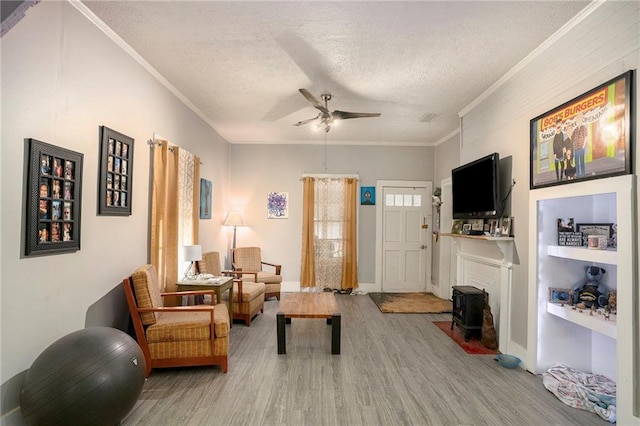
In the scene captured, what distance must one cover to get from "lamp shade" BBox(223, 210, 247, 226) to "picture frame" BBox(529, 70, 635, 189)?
4.46 metres

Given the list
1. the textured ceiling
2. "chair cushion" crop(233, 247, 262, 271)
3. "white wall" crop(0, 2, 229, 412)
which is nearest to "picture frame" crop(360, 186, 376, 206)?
the textured ceiling

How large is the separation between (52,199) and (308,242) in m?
4.40

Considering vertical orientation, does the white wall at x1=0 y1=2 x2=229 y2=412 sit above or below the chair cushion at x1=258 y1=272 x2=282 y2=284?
above

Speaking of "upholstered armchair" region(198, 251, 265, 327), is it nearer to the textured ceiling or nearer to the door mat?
the textured ceiling

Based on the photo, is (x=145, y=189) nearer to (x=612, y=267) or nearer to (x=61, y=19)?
(x=61, y=19)

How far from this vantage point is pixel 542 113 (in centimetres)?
286

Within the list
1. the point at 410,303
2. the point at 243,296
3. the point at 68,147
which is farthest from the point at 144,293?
the point at 410,303

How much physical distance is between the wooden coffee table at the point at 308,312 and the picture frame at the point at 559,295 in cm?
199

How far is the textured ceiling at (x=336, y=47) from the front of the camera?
7.70ft

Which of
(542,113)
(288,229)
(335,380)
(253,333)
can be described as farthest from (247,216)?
(542,113)

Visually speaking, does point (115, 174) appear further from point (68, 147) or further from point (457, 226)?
point (457, 226)

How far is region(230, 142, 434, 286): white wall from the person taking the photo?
20.6ft

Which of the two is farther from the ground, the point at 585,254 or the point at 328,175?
the point at 328,175

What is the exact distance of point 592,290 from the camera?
2.66 meters
